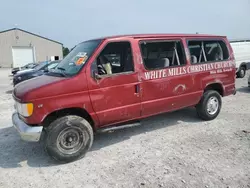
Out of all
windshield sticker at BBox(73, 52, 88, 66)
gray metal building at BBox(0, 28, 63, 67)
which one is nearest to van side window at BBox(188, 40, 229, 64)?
windshield sticker at BBox(73, 52, 88, 66)

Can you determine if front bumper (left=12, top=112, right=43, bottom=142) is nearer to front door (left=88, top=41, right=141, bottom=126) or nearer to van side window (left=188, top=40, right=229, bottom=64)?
front door (left=88, top=41, right=141, bottom=126)

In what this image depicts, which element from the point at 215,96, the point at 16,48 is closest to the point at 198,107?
the point at 215,96

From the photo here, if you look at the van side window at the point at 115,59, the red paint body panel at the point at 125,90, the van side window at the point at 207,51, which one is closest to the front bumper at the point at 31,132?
the red paint body panel at the point at 125,90

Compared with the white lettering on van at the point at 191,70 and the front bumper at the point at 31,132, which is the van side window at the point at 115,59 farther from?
the front bumper at the point at 31,132

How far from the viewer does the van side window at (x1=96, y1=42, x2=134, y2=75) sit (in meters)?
4.50

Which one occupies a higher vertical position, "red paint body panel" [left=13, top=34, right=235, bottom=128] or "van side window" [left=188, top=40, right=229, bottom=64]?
"van side window" [left=188, top=40, right=229, bottom=64]

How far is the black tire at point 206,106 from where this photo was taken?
596cm

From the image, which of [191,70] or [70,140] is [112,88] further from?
[191,70]

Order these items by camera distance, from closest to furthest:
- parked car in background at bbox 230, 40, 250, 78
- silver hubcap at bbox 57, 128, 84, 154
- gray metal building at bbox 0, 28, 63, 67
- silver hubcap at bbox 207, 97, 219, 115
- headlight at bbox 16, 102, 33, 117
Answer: headlight at bbox 16, 102, 33, 117 < silver hubcap at bbox 57, 128, 84, 154 < silver hubcap at bbox 207, 97, 219, 115 < parked car in background at bbox 230, 40, 250, 78 < gray metal building at bbox 0, 28, 63, 67

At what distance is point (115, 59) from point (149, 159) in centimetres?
200

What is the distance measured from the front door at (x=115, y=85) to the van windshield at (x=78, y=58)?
7.8 inches

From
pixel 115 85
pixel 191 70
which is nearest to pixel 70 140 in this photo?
pixel 115 85

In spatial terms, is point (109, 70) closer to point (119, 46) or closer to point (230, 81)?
point (119, 46)

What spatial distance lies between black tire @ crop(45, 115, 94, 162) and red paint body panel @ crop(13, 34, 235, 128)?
0.23 m
